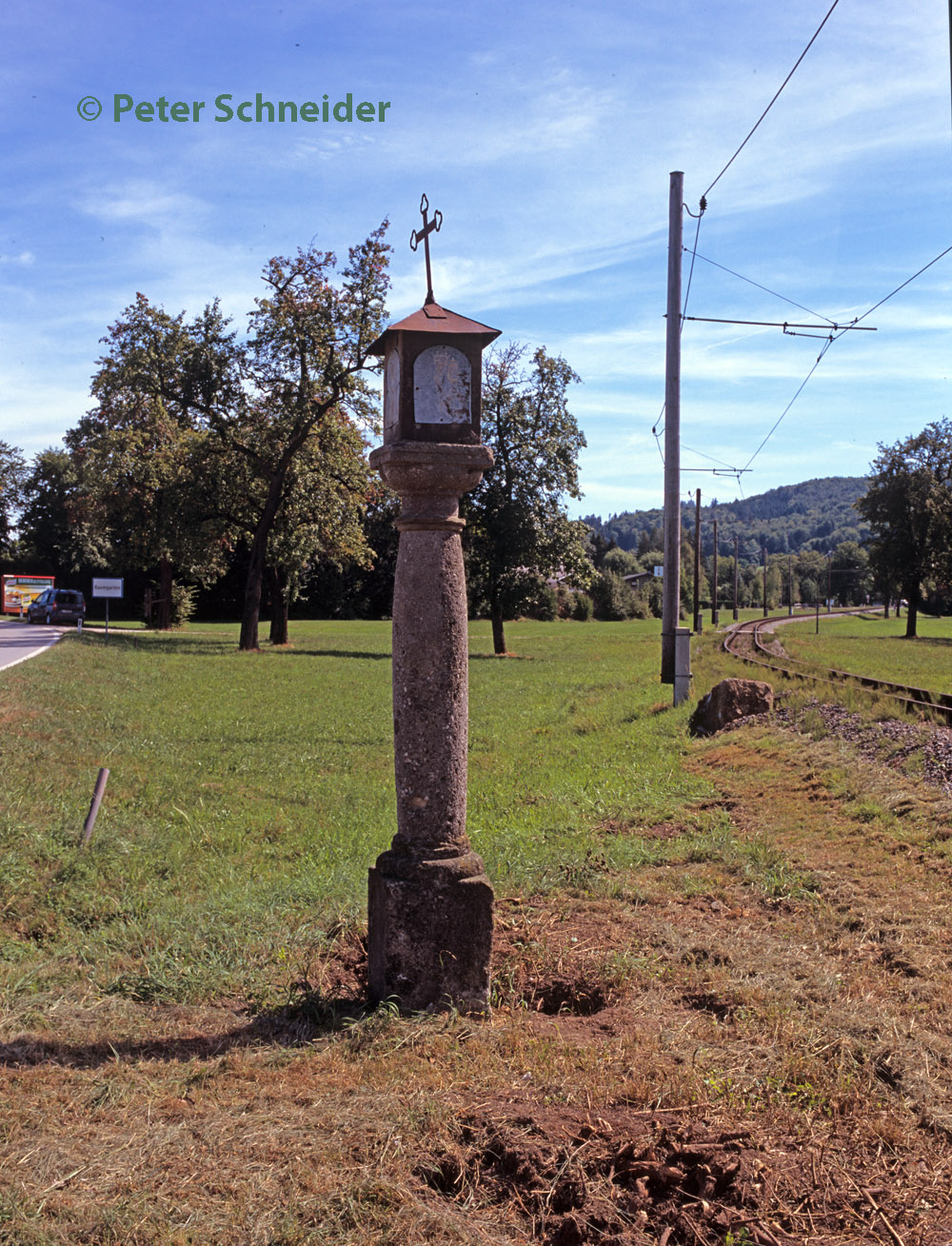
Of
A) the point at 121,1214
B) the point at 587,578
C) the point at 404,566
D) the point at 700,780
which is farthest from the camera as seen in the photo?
the point at 587,578

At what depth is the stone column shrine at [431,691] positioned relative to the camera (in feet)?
14.9

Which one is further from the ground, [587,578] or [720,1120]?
[587,578]

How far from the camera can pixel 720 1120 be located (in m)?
3.42

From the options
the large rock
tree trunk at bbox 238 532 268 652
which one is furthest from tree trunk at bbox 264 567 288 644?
the large rock

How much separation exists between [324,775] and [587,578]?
93.4ft

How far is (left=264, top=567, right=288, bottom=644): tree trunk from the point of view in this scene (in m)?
40.7

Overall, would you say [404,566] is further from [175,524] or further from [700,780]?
[175,524]

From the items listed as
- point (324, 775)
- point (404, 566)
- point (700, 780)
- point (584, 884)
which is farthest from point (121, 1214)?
point (324, 775)

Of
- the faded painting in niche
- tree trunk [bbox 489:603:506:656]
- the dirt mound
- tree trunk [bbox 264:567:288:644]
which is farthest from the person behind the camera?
tree trunk [bbox 264:567:288:644]

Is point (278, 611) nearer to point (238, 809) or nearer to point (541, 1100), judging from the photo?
point (238, 809)

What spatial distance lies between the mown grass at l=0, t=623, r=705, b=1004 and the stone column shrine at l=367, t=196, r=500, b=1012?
0.91 meters

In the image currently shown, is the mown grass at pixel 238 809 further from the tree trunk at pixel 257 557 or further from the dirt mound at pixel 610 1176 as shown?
the tree trunk at pixel 257 557

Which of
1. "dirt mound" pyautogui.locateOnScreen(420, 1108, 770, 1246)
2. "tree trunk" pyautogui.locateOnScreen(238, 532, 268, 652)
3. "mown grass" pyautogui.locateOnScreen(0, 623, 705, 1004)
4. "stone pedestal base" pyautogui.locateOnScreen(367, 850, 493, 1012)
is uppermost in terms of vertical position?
"tree trunk" pyautogui.locateOnScreen(238, 532, 268, 652)

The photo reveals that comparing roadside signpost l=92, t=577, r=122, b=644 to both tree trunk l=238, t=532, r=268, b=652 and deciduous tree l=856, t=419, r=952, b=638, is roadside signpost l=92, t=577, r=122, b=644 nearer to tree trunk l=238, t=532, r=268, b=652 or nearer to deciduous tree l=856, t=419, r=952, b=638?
tree trunk l=238, t=532, r=268, b=652
